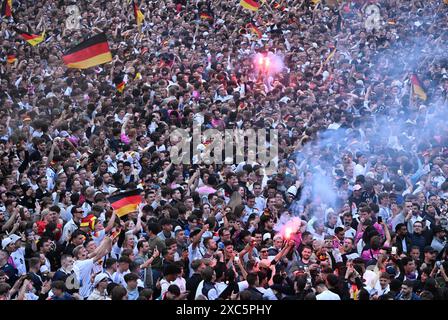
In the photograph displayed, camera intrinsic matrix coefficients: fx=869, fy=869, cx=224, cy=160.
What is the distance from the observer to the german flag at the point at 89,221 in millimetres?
11125

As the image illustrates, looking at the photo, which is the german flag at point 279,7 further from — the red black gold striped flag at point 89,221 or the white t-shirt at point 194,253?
the white t-shirt at point 194,253

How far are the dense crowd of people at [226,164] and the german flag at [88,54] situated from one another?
1095mm

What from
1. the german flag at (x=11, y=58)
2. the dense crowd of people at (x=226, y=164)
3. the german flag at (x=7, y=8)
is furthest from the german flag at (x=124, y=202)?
the german flag at (x=7, y=8)

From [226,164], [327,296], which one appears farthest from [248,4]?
[327,296]

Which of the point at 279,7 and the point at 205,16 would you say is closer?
the point at 205,16

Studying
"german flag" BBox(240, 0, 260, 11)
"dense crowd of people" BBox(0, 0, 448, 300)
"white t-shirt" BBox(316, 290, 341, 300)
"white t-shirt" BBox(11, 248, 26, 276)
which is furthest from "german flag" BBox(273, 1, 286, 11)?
"white t-shirt" BBox(316, 290, 341, 300)

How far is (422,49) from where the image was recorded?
2175 cm

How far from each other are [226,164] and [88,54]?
3.10 m

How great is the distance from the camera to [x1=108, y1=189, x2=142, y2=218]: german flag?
11086 mm

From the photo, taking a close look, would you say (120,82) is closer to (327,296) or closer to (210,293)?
(210,293)

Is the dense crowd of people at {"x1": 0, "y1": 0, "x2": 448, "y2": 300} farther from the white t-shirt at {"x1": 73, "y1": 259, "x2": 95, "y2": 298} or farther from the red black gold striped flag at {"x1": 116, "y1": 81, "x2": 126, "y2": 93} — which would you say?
the red black gold striped flag at {"x1": 116, "y1": 81, "x2": 126, "y2": 93}

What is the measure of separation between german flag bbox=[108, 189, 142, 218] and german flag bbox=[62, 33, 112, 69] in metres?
4.20

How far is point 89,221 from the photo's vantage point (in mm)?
11188
